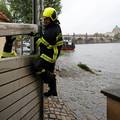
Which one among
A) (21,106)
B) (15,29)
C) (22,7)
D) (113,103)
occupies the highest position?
(22,7)

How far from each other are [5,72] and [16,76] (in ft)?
1.68

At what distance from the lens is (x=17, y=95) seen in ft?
20.8

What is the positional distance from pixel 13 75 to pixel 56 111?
476cm

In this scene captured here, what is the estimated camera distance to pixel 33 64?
728 centimetres

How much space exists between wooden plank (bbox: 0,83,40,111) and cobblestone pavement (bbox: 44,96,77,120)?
2592 mm

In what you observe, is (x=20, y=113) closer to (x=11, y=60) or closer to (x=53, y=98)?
(x=11, y=60)

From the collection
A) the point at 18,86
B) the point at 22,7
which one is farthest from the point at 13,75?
the point at 22,7

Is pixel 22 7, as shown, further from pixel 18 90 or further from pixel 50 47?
pixel 18 90

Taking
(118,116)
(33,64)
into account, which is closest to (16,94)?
(33,64)

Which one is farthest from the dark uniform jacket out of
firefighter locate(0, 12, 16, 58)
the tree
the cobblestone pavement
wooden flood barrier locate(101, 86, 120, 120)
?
the tree

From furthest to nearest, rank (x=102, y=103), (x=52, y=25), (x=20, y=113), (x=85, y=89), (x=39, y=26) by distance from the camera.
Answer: (x=85, y=89) < (x=102, y=103) < (x=39, y=26) < (x=52, y=25) < (x=20, y=113)

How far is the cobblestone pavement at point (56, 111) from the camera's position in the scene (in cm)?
1022

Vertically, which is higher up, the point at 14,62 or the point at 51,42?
the point at 51,42

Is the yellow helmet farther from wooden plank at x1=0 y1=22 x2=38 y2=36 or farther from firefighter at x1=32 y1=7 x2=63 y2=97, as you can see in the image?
wooden plank at x1=0 y1=22 x2=38 y2=36
